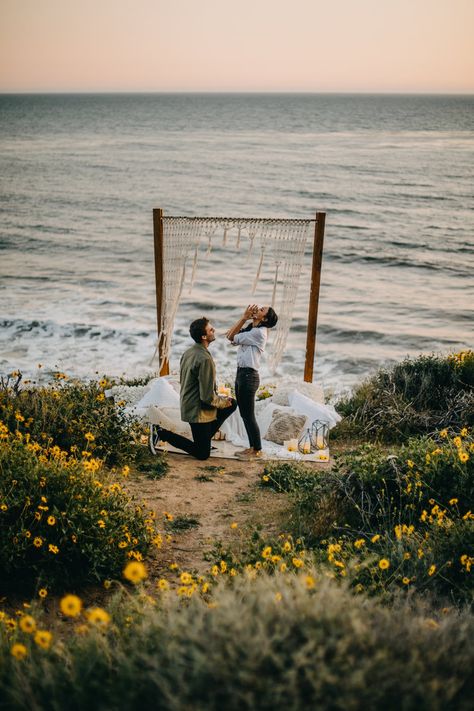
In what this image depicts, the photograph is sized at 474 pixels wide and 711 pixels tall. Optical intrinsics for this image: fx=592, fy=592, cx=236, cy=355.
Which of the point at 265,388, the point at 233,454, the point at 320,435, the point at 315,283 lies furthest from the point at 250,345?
the point at 265,388

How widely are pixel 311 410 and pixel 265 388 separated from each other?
1.36 m

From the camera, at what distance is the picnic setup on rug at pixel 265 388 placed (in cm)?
817

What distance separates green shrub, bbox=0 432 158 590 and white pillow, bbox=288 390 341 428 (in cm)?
388

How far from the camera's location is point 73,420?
22.7ft

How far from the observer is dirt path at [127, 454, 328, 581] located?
5.27 meters

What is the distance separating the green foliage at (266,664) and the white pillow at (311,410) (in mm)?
5572

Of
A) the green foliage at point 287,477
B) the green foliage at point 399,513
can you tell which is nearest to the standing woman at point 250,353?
the green foliage at point 287,477

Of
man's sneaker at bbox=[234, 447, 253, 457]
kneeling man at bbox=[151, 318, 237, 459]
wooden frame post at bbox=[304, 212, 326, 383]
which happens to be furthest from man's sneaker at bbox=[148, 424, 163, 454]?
wooden frame post at bbox=[304, 212, 326, 383]

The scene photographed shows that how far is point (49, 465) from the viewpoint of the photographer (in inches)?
203

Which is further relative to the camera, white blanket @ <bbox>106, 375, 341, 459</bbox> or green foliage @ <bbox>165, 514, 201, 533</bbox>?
white blanket @ <bbox>106, 375, 341, 459</bbox>

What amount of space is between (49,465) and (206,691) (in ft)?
10.6

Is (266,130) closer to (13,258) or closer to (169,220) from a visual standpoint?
(13,258)

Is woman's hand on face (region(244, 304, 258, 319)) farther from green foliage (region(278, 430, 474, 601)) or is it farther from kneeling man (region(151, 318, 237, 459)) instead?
green foliage (region(278, 430, 474, 601))

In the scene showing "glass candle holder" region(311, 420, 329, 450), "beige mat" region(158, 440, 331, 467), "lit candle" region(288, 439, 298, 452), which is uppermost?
"glass candle holder" region(311, 420, 329, 450)
